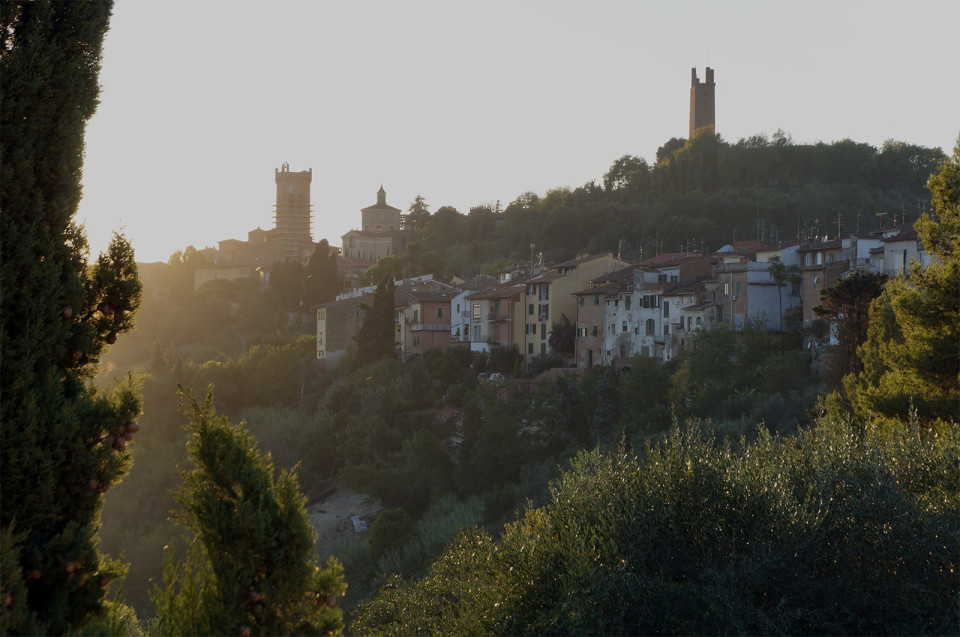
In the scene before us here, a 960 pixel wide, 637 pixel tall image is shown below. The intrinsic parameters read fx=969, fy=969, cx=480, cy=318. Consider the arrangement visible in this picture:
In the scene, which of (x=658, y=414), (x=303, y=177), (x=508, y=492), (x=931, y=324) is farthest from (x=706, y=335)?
(x=303, y=177)

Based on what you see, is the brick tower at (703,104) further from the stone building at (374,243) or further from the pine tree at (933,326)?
the pine tree at (933,326)

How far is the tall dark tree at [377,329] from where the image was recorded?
176ft

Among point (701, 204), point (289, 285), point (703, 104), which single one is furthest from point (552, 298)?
point (703, 104)

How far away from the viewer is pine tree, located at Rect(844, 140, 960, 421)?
1855 cm

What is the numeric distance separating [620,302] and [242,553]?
4238 cm

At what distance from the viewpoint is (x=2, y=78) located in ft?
19.9

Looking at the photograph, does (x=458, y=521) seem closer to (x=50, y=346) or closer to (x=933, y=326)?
(x=933, y=326)

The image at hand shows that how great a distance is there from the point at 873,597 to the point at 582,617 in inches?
135

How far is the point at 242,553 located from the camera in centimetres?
584

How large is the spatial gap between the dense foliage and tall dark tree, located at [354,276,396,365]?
40563 mm

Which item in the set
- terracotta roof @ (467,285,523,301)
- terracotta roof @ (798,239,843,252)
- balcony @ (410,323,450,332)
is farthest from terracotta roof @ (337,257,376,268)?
terracotta roof @ (798,239,843,252)

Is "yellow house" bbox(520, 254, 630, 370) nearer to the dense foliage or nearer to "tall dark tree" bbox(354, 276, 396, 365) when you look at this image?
"tall dark tree" bbox(354, 276, 396, 365)

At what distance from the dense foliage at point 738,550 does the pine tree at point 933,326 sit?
18.3ft

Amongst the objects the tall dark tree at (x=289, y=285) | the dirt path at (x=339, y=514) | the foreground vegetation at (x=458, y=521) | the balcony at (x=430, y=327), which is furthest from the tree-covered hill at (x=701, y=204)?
A: the foreground vegetation at (x=458, y=521)
